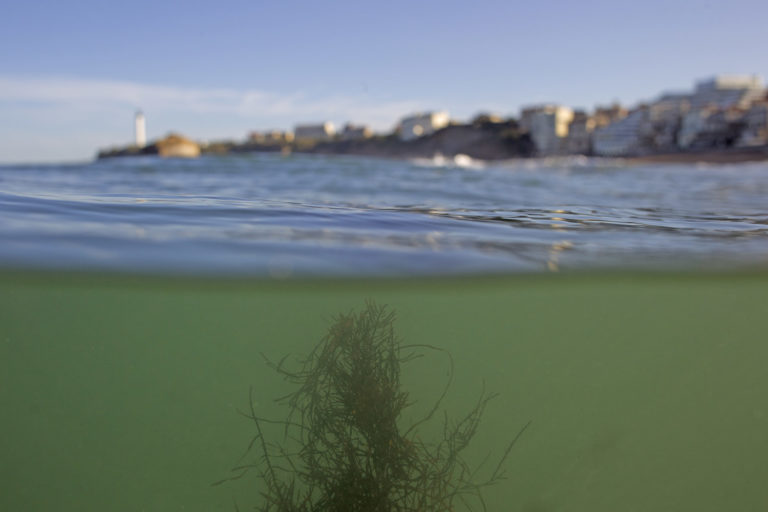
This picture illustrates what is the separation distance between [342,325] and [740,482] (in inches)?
127

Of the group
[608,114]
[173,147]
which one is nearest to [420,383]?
[173,147]

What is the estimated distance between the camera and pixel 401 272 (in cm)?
475

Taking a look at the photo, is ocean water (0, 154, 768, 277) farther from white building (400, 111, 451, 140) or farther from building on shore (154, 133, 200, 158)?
white building (400, 111, 451, 140)

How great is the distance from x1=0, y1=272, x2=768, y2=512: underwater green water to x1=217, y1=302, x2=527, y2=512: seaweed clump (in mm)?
225

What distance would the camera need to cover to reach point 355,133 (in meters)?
85.9

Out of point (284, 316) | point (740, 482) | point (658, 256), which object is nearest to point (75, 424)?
point (284, 316)

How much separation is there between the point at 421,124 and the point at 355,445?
3594 inches

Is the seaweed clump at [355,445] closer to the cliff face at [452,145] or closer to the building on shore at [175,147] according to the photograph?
the building on shore at [175,147]

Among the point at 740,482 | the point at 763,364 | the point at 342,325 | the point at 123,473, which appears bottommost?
the point at 740,482

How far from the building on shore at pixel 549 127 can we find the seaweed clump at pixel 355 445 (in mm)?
73507

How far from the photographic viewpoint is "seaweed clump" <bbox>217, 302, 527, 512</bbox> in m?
4.02

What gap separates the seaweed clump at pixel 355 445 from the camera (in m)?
4.02

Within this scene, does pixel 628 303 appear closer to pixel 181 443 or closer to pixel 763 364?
pixel 763 364

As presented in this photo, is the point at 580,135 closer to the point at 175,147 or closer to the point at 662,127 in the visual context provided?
the point at 662,127
